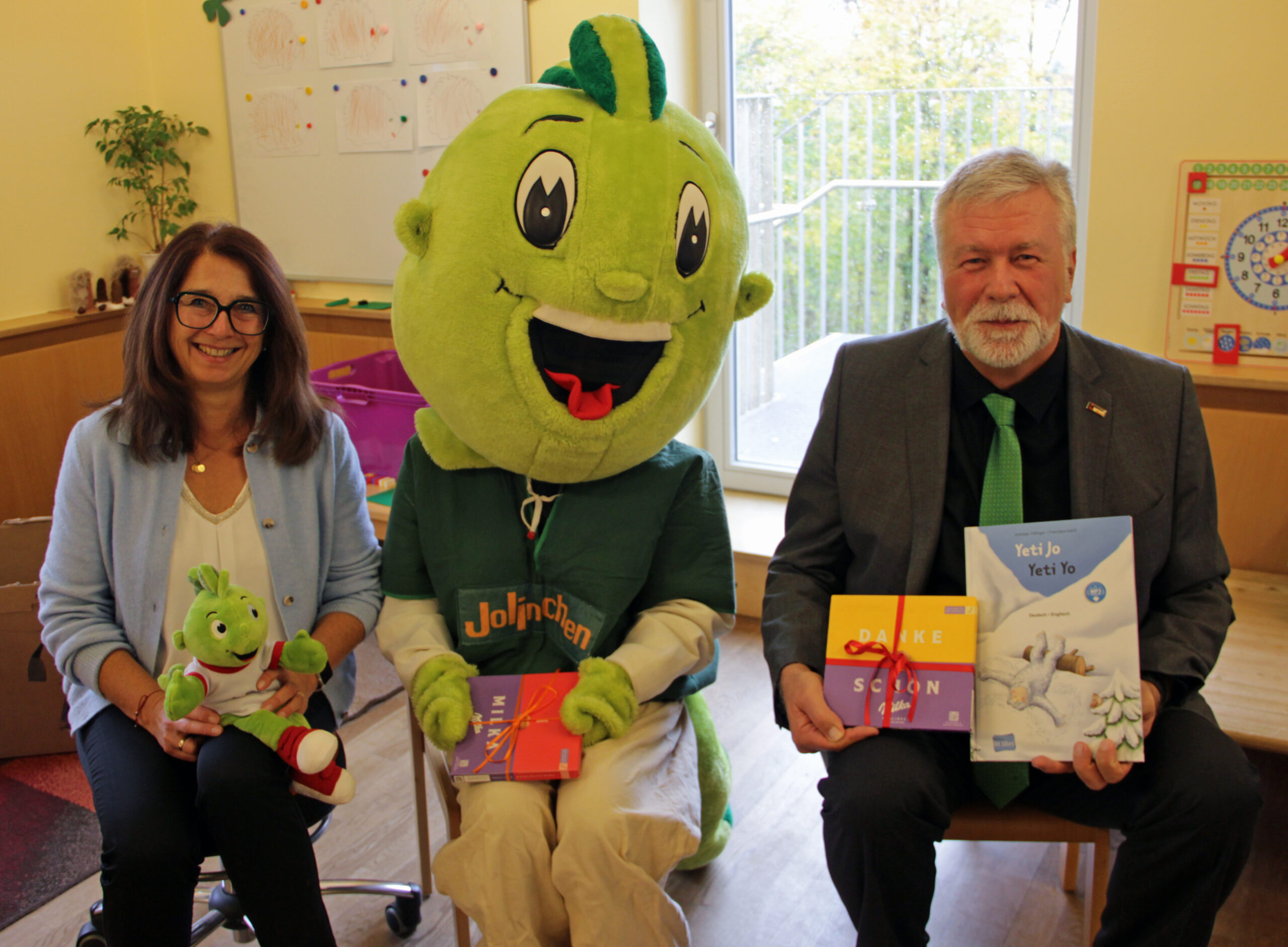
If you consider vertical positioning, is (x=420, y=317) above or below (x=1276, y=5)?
below

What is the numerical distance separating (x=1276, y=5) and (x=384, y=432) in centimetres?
220

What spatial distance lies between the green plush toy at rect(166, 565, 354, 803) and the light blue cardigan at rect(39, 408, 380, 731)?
111mm

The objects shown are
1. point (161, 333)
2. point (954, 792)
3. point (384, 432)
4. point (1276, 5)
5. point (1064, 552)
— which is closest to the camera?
point (1064, 552)

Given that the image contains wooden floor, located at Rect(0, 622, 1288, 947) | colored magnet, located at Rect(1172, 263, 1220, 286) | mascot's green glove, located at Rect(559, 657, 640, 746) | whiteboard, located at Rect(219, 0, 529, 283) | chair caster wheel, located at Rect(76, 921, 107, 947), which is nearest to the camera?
mascot's green glove, located at Rect(559, 657, 640, 746)

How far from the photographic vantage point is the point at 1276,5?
2.16 meters

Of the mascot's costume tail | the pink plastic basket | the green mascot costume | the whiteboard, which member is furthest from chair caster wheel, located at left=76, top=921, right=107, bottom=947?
the whiteboard

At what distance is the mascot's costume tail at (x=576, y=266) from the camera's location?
4.47 ft

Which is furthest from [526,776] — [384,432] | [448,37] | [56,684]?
[448,37]

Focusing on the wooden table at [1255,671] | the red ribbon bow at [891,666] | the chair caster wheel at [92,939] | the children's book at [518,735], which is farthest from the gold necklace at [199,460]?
the wooden table at [1255,671]

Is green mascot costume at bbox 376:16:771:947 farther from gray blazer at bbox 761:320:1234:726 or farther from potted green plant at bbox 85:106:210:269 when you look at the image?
potted green plant at bbox 85:106:210:269

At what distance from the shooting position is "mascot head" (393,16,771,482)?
1.36 meters

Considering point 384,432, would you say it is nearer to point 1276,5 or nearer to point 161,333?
point 161,333

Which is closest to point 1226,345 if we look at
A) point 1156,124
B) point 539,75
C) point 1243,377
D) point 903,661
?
point 1243,377

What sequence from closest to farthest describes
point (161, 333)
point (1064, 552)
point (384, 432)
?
point (1064, 552) → point (161, 333) → point (384, 432)
